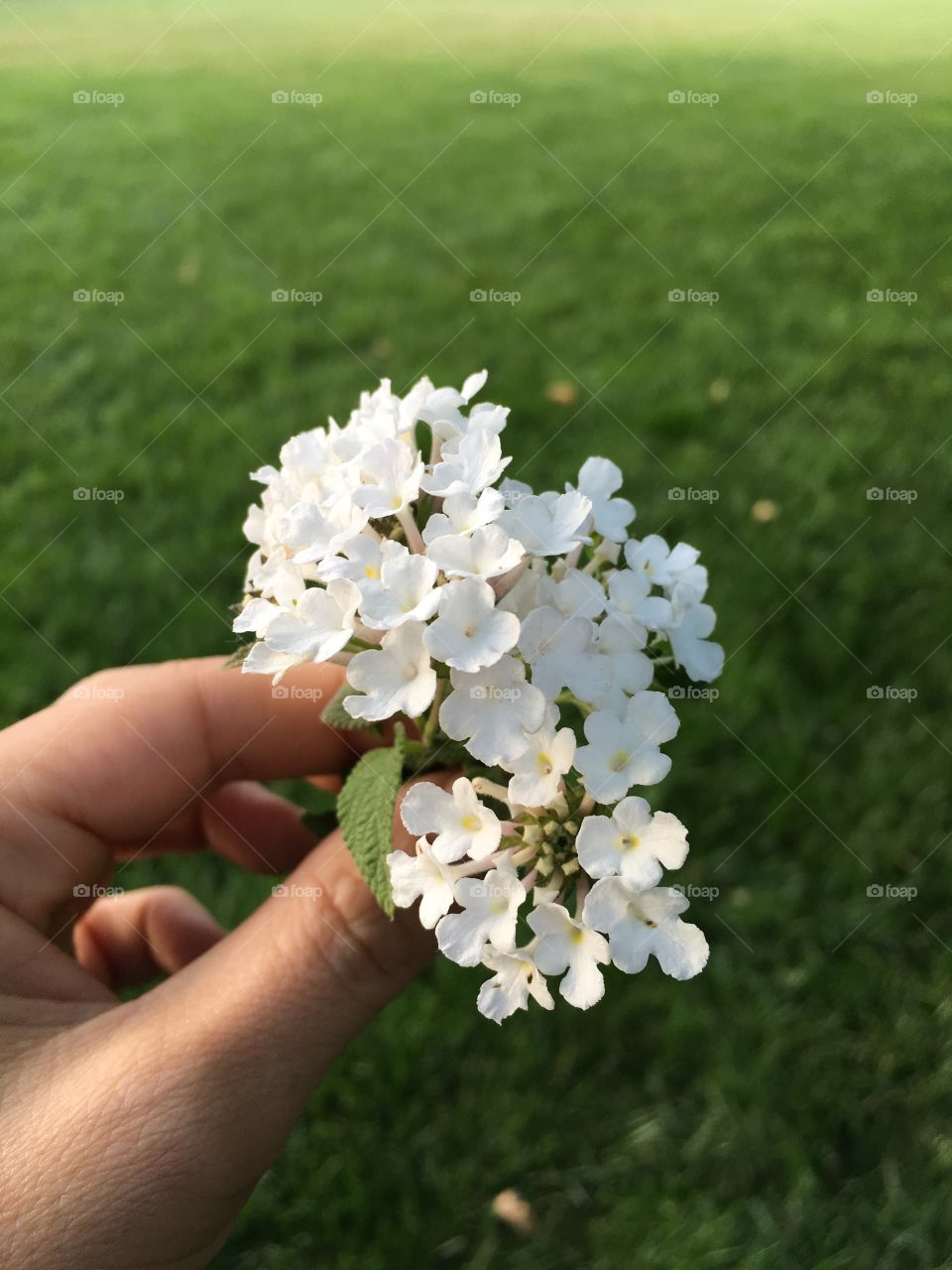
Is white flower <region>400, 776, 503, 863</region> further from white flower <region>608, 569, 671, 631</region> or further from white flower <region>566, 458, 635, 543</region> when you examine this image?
white flower <region>566, 458, 635, 543</region>

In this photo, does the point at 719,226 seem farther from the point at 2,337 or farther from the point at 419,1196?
the point at 419,1196

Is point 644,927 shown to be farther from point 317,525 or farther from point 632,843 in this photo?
point 317,525

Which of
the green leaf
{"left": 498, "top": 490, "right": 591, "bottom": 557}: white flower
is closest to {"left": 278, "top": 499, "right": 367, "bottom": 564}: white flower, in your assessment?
{"left": 498, "top": 490, "right": 591, "bottom": 557}: white flower

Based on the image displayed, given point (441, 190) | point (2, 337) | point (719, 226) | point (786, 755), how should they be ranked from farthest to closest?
point (441, 190), point (719, 226), point (2, 337), point (786, 755)

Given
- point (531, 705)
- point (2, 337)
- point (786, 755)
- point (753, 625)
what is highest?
point (531, 705)

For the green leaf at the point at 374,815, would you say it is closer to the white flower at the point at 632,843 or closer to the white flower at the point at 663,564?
the white flower at the point at 632,843

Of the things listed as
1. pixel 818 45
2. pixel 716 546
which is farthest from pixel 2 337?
pixel 818 45
